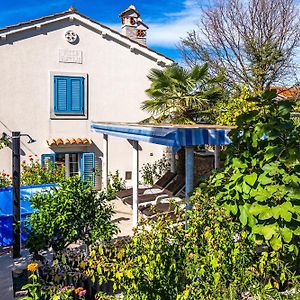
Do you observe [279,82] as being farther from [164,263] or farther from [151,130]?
[164,263]

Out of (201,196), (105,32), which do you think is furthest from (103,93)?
(201,196)

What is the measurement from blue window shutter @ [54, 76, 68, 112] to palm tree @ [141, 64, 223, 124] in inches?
150

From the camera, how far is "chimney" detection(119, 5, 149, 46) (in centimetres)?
2000

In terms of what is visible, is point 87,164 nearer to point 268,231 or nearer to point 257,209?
point 257,209

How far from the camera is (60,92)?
16328 millimetres

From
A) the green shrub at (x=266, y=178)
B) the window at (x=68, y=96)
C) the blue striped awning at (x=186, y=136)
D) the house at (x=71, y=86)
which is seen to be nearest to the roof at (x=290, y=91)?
the house at (x=71, y=86)

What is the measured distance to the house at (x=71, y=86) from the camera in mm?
15586

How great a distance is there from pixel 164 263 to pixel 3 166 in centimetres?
1304

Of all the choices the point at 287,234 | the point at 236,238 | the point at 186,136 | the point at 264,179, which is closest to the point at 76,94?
the point at 186,136

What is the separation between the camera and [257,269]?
4.80 m

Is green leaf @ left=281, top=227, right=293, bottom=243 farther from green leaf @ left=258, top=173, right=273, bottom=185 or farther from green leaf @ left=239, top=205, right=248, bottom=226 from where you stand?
green leaf @ left=258, top=173, right=273, bottom=185

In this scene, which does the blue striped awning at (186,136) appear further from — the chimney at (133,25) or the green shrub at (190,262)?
the chimney at (133,25)

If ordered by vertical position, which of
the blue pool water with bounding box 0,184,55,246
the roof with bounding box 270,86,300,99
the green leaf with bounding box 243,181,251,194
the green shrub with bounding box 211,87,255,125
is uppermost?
the roof with bounding box 270,86,300,99

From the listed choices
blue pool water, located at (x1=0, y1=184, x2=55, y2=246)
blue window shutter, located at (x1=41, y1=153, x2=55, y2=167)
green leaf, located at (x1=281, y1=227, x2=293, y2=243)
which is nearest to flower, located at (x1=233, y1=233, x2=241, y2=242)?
green leaf, located at (x1=281, y1=227, x2=293, y2=243)
